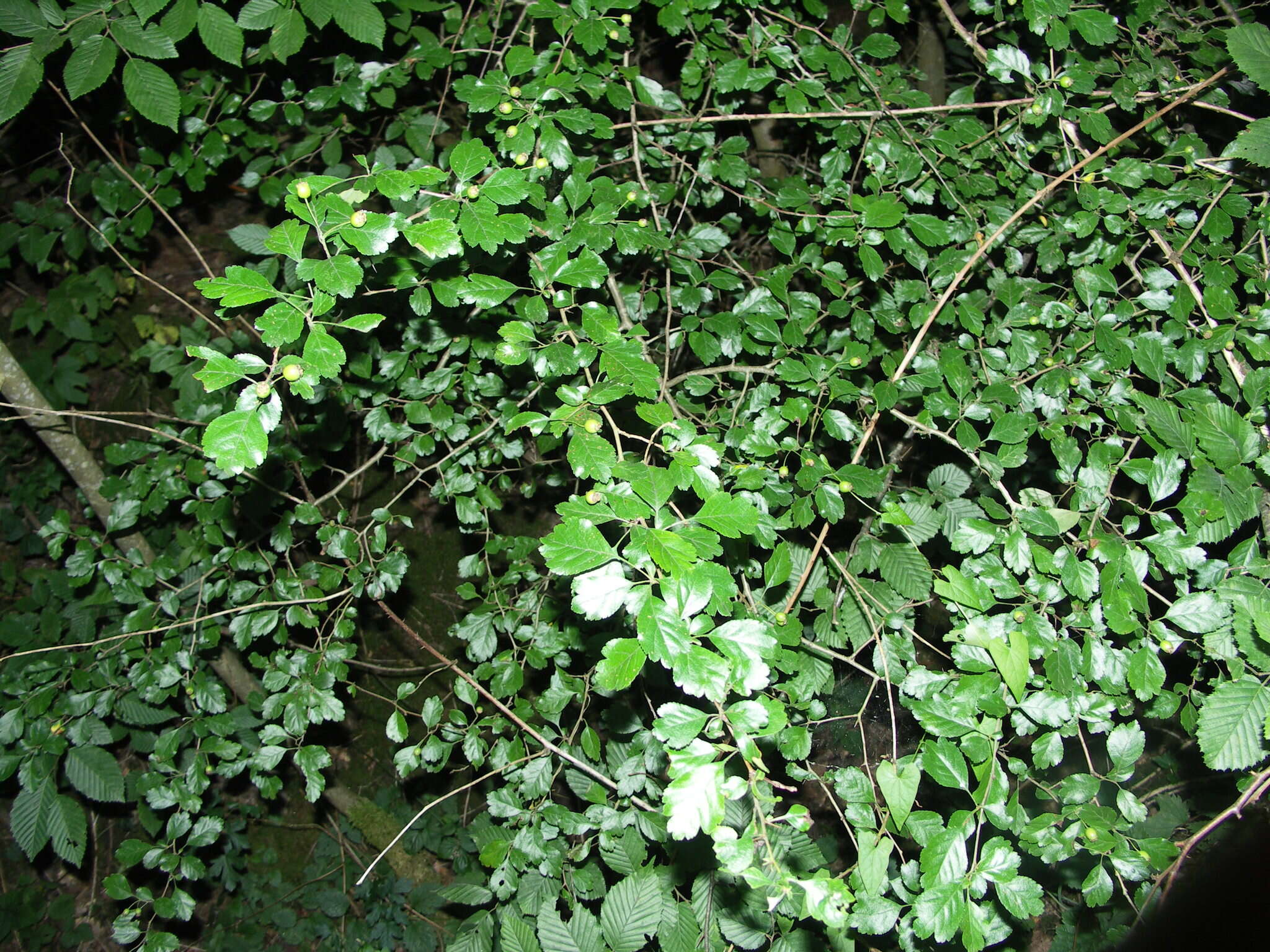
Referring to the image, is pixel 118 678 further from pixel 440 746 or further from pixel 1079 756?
pixel 1079 756

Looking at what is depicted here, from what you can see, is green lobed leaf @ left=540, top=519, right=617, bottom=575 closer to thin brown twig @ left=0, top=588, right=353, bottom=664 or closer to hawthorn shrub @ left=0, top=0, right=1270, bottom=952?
hawthorn shrub @ left=0, top=0, right=1270, bottom=952

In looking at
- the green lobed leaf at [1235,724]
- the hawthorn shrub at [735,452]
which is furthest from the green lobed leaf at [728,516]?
the green lobed leaf at [1235,724]

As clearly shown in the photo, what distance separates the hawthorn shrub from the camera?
1.07 metres

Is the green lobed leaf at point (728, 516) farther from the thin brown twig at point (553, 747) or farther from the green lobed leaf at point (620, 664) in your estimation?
the thin brown twig at point (553, 747)

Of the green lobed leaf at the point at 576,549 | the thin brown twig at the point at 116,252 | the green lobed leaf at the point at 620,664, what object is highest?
the green lobed leaf at the point at 576,549

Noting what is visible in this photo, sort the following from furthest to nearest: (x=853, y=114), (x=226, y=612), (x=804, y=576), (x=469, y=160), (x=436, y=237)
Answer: (x=226, y=612)
(x=853, y=114)
(x=804, y=576)
(x=469, y=160)
(x=436, y=237)

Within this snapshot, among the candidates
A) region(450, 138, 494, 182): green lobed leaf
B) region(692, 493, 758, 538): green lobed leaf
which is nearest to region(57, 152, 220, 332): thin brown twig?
region(450, 138, 494, 182): green lobed leaf

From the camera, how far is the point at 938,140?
5.50 ft

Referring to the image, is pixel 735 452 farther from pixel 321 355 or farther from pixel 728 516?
pixel 321 355

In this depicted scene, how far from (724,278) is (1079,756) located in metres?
1.69

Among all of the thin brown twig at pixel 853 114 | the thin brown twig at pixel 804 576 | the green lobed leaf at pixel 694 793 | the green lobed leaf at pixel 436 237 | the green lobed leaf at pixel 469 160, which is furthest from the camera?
the thin brown twig at pixel 853 114

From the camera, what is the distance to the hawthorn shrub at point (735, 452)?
1073 mm

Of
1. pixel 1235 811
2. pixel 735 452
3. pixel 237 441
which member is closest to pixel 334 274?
pixel 237 441

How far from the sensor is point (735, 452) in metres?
1.57
